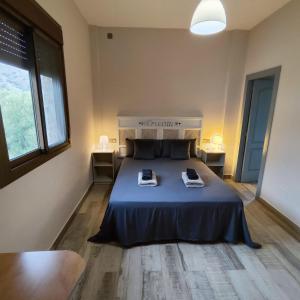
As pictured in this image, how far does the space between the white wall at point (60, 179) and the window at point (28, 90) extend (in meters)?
0.14

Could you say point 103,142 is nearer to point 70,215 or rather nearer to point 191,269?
point 70,215

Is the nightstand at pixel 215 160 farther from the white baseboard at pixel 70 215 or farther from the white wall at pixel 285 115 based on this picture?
the white baseboard at pixel 70 215

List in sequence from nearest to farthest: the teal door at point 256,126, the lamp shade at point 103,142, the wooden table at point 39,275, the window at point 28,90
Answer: the wooden table at point 39,275 → the window at point 28,90 → the teal door at point 256,126 → the lamp shade at point 103,142

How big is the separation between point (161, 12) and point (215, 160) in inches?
107

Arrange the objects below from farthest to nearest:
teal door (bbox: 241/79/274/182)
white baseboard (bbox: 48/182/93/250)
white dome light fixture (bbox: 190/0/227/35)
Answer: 1. teal door (bbox: 241/79/274/182)
2. white baseboard (bbox: 48/182/93/250)
3. white dome light fixture (bbox: 190/0/227/35)

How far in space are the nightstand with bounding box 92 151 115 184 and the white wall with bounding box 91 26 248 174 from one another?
17.5 inches

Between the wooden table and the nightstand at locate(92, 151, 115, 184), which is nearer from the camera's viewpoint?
the wooden table

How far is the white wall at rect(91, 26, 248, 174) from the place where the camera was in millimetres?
3512

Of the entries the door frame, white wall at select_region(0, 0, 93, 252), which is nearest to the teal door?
the door frame

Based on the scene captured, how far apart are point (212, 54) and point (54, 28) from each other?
273 cm

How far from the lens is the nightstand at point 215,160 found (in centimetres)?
369

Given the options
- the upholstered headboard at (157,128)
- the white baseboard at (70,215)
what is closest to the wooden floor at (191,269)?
the white baseboard at (70,215)

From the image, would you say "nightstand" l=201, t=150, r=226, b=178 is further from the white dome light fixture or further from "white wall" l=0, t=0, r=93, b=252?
the white dome light fixture

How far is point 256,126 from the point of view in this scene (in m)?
3.61
